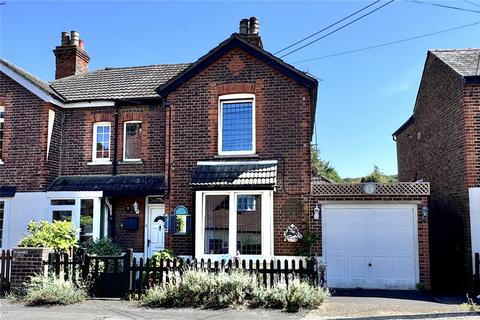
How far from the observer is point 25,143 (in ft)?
51.2

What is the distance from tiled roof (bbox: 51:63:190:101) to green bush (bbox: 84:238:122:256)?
198 inches

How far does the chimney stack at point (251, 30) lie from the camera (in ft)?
53.7

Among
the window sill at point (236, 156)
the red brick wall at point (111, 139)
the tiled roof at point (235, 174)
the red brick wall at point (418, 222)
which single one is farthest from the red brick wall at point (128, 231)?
the red brick wall at point (418, 222)

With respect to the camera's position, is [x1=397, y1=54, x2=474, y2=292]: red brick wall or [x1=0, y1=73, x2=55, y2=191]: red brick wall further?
[x1=0, y1=73, x2=55, y2=191]: red brick wall

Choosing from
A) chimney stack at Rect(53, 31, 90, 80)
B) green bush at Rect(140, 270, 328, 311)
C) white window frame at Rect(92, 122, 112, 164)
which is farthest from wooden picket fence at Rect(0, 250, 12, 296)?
chimney stack at Rect(53, 31, 90, 80)

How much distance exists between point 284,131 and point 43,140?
818 cm

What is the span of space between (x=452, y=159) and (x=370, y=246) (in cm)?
388

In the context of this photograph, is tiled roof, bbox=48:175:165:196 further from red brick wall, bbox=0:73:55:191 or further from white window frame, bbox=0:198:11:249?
white window frame, bbox=0:198:11:249

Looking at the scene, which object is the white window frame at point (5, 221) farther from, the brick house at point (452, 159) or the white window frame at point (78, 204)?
the brick house at point (452, 159)

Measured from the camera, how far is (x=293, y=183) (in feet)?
44.5

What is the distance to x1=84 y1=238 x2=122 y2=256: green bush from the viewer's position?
1400cm

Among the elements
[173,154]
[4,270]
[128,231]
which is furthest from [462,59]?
[4,270]

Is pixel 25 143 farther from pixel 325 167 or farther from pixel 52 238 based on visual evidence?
pixel 325 167

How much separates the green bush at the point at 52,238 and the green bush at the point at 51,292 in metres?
1.17
